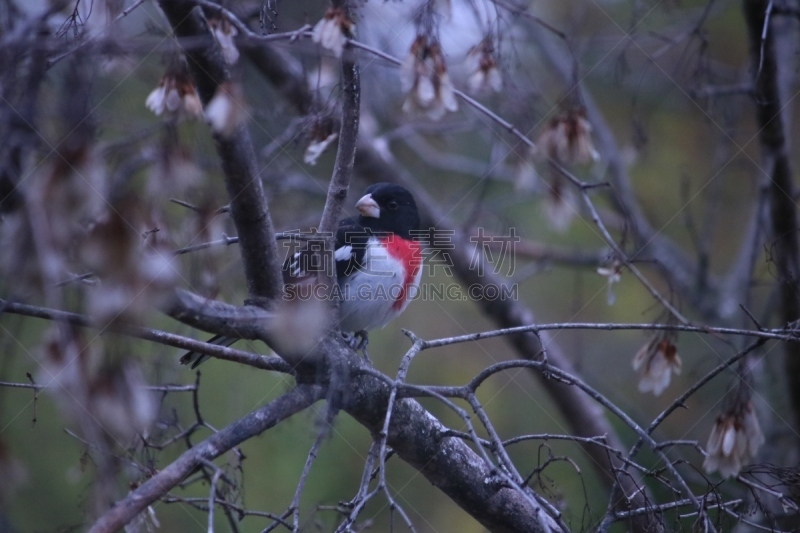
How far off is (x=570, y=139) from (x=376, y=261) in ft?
3.85

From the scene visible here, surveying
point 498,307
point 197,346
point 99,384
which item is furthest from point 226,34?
point 498,307

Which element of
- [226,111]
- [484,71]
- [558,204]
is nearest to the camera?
[226,111]

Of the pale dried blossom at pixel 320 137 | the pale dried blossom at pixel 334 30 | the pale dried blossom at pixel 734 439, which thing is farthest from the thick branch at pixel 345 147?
the pale dried blossom at pixel 734 439

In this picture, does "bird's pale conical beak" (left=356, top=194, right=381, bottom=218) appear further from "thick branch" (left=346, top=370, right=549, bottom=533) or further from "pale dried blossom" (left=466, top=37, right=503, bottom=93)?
"thick branch" (left=346, top=370, right=549, bottom=533)

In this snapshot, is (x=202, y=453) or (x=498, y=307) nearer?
(x=202, y=453)

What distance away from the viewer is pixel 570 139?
2.74 metres

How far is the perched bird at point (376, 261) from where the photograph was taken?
3.39m

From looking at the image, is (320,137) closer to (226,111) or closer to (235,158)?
(235,158)

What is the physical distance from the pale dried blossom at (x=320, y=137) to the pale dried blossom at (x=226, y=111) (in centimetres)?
82

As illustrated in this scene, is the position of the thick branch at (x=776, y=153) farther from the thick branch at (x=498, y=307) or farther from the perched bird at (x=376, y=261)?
the perched bird at (x=376, y=261)

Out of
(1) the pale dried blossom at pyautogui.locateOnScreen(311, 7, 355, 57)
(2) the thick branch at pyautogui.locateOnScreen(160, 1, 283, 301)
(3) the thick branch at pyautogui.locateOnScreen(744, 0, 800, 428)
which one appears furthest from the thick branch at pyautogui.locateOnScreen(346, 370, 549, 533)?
(3) the thick branch at pyautogui.locateOnScreen(744, 0, 800, 428)

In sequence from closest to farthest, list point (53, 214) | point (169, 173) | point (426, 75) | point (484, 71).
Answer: point (53, 214), point (169, 173), point (426, 75), point (484, 71)

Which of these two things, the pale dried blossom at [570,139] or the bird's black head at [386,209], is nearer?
the pale dried blossom at [570,139]

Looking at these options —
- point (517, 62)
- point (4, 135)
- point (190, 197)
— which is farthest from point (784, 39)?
point (4, 135)
